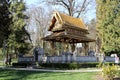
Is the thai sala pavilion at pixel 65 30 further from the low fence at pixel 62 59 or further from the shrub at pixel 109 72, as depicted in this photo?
the shrub at pixel 109 72

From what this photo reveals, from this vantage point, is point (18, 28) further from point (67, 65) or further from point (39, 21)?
point (39, 21)

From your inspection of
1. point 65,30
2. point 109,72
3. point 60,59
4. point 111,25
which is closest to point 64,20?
point 65,30

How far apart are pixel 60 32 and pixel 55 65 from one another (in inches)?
254

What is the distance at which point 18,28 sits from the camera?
1334 inches

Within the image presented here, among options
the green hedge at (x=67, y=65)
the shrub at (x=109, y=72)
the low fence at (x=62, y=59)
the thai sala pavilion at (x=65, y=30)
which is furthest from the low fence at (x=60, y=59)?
the shrub at (x=109, y=72)

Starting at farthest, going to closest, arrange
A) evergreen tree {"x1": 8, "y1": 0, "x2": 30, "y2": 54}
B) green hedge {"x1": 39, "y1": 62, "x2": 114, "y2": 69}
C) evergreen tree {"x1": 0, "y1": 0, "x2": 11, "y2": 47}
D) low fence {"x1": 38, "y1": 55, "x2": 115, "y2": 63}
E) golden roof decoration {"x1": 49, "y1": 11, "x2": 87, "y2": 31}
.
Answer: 1. evergreen tree {"x1": 8, "y1": 0, "x2": 30, "y2": 54}
2. golden roof decoration {"x1": 49, "y1": 11, "x2": 87, "y2": 31}
3. low fence {"x1": 38, "y1": 55, "x2": 115, "y2": 63}
4. evergreen tree {"x1": 0, "y1": 0, "x2": 11, "y2": 47}
5. green hedge {"x1": 39, "y1": 62, "x2": 114, "y2": 69}

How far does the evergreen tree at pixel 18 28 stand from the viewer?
111ft

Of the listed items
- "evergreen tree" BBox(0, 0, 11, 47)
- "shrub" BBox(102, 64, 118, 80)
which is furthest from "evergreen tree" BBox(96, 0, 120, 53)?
"shrub" BBox(102, 64, 118, 80)

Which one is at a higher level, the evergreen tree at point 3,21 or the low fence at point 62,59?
the evergreen tree at point 3,21

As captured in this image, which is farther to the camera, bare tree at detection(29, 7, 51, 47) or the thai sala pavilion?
bare tree at detection(29, 7, 51, 47)

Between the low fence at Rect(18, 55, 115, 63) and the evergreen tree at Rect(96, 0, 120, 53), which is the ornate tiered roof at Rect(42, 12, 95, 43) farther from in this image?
the evergreen tree at Rect(96, 0, 120, 53)

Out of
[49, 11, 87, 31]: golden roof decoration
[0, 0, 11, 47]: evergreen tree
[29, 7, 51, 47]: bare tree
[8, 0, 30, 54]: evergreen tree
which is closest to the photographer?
[0, 0, 11, 47]: evergreen tree

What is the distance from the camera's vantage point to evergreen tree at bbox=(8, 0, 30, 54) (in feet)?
111

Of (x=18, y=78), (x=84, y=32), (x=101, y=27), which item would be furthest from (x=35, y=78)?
(x=84, y=32)
